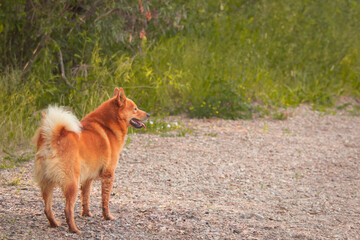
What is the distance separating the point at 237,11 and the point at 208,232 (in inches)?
348

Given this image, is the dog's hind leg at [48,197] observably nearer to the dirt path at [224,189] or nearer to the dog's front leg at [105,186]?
the dirt path at [224,189]

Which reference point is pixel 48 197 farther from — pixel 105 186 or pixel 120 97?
pixel 120 97

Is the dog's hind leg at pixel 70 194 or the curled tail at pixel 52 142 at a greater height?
the curled tail at pixel 52 142

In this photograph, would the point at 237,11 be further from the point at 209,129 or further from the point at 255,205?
the point at 255,205

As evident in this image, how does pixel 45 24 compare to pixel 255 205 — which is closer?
pixel 255 205

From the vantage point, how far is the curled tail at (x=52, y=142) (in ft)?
11.9

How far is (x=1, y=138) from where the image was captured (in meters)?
7.06

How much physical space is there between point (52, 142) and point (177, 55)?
262 inches

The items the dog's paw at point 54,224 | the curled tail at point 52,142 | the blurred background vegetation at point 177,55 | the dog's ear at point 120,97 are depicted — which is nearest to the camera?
the curled tail at point 52,142

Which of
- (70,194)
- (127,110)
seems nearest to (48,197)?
(70,194)

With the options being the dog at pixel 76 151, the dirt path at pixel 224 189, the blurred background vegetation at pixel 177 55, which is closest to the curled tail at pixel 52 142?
the dog at pixel 76 151

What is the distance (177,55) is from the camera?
33.0 ft

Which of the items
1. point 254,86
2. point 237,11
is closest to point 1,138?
point 254,86

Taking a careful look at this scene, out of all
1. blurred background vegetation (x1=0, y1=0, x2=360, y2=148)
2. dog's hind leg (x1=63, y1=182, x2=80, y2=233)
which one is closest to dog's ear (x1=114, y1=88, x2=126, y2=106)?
dog's hind leg (x1=63, y1=182, x2=80, y2=233)
